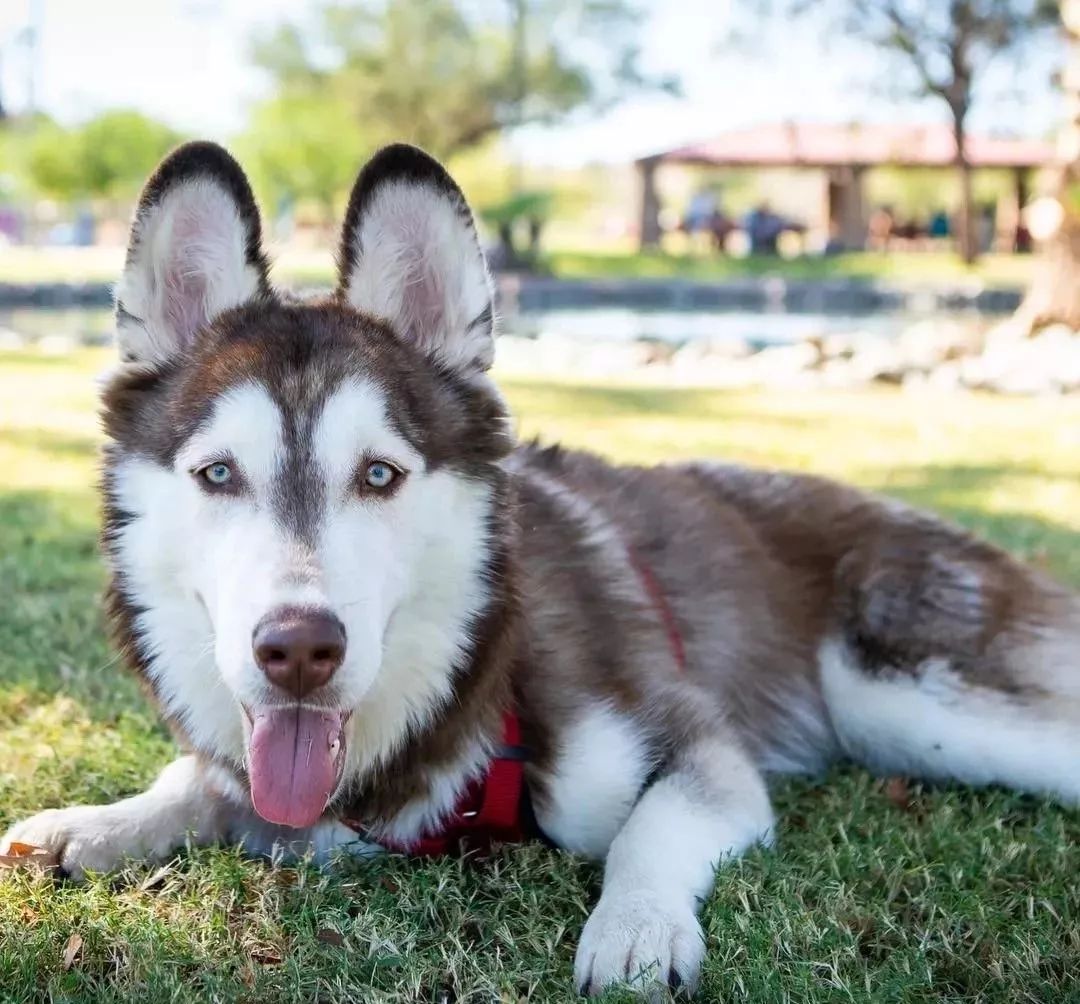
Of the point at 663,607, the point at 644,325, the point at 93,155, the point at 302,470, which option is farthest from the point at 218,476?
the point at 93,155

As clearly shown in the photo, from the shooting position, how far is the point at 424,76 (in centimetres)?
4838

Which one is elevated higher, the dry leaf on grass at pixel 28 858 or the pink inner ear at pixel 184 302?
the pink inner ear at pixel 184 302

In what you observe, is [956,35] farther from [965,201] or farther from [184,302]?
[184,302]

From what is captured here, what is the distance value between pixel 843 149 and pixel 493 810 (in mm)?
51927

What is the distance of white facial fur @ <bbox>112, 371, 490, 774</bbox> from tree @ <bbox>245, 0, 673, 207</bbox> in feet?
152

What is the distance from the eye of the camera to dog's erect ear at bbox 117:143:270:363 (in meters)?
3.05

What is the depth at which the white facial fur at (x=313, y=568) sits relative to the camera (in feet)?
8.57

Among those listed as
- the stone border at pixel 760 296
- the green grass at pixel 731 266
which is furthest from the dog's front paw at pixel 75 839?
the green grass at pixel 731 266

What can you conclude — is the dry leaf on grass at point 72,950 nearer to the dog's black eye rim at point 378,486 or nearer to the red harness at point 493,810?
the red harness at point 493,810

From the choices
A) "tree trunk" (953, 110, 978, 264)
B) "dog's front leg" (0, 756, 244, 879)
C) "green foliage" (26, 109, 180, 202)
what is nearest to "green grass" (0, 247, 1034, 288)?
"tree trunk" (953, 110, 978, 264)

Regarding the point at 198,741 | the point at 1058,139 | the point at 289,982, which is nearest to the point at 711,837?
the point at 289,982

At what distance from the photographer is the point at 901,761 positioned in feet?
12.7

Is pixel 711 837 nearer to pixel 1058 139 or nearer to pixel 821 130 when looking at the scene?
pixel 1058 139

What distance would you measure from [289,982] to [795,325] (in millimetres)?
22972
